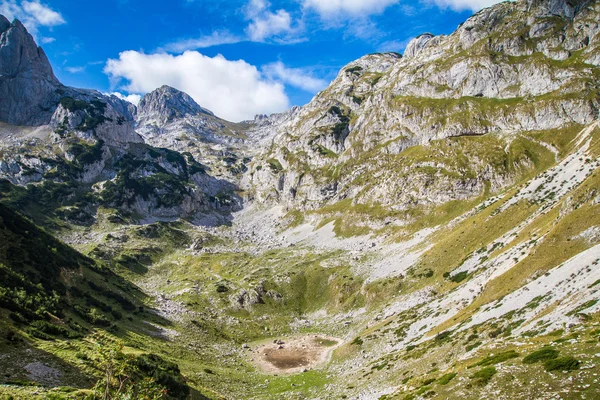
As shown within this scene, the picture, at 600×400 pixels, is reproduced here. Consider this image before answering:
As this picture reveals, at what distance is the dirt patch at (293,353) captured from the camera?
7456 cm

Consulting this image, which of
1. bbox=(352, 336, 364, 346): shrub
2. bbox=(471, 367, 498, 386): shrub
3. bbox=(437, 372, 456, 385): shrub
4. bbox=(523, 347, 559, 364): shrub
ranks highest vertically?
bbox=(523, 347, 559, 364): shrub

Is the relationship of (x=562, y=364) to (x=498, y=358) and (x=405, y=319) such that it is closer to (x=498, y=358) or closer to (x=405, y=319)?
(x=498, y=358)

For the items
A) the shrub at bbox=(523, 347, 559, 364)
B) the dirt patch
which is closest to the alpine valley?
the shrub at bbox=(523, 347, 559, 364)

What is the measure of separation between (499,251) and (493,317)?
3781 centimetres

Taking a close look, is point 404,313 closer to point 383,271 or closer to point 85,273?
point 383,271

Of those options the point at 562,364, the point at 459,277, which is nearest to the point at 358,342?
the point at 459,277

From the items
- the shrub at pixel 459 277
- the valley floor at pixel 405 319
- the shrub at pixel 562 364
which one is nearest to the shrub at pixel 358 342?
the valley floor at pixel 405 319

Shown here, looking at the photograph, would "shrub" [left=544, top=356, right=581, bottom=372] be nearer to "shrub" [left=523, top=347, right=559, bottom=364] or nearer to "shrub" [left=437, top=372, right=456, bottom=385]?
"shrub" [left=523, top=347, right=559, bottom=364]

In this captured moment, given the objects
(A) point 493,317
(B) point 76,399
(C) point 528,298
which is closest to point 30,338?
(B) point 76,399

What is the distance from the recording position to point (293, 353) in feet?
276

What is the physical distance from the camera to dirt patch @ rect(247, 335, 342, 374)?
74.6 m

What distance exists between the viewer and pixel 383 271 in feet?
409

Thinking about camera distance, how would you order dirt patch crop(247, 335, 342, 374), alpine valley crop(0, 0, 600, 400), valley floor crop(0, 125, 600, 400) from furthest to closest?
dirt patch crop(247, 335, 342, 374) < alpine valley crop(0, 0, 600, 400) < valley floor crop(0, 125, 600, 400)

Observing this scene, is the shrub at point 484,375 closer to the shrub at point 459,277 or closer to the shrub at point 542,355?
the shrub at point 542,355
